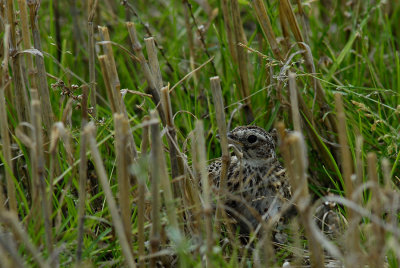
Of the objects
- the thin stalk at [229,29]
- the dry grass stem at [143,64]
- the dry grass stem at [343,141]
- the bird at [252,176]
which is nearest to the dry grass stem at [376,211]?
the dry grass stem at [343,141]

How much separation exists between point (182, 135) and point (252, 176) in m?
0.46

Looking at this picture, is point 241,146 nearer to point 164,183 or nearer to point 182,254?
point 164,183

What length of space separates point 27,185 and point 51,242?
1200 millimetres

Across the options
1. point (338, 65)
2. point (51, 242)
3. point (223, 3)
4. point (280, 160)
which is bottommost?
point (280, 160)

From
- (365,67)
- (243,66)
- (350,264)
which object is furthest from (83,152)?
(365,67)

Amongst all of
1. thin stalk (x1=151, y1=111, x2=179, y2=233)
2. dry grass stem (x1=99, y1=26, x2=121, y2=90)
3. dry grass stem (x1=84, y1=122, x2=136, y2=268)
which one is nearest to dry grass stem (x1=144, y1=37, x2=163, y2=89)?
dry grass stem (x1=99, y1=26, x2=121, y2=90)

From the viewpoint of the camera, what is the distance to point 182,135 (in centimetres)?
372

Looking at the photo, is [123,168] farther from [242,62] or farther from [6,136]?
[242,62]

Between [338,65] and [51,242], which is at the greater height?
[338,65]

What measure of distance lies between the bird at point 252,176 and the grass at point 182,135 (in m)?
0.19

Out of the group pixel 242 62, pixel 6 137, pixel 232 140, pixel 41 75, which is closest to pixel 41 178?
pixel 6 137

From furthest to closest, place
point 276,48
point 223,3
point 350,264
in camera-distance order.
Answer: point 223,3, point 276,48, point 350,264

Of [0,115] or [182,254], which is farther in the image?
[0,115]

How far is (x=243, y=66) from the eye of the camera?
13.6ft
